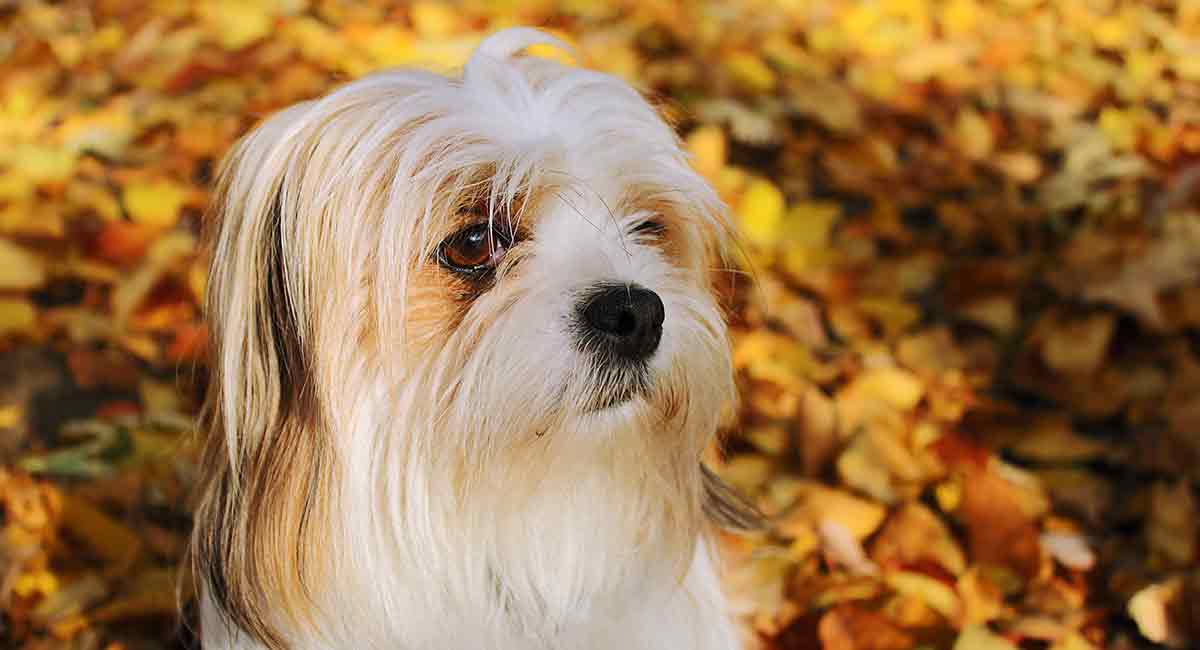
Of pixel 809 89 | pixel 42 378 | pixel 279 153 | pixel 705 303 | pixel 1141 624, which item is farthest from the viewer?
pixel 809 89

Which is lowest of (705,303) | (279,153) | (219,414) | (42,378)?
(42,378)

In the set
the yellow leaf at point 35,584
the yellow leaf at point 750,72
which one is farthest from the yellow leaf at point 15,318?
the yellow leaf at point 750,72

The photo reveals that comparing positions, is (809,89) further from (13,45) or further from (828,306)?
(13,45)

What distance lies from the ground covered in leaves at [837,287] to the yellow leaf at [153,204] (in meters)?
0.01

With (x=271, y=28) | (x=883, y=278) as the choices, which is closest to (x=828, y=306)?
(x=883, y=278)

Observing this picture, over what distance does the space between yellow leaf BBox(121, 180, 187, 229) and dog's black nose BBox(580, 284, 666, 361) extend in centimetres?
218

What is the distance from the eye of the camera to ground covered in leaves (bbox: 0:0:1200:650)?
8.14 feet

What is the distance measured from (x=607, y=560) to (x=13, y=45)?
3.40 metres

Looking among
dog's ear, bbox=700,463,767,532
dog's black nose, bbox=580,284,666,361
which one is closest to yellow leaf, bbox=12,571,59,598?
dog's ear, bbox=700,463,767,532

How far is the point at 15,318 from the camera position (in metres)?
3.10

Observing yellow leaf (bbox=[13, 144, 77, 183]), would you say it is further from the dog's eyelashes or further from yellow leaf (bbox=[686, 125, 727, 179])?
the dog's eyelashes

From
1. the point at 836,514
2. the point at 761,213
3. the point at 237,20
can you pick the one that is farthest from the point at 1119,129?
the point at 237,20

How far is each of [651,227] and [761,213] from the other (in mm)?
1654

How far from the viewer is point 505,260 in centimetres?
171
